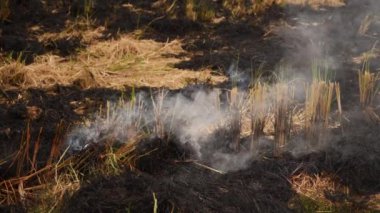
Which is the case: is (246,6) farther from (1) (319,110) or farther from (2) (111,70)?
(1) (319,110)

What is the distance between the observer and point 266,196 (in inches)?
129

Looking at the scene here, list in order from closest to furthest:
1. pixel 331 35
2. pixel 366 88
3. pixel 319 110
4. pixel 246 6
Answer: pixel 319 110
pixel 366 88
pixel 331 35
pixel 246 6

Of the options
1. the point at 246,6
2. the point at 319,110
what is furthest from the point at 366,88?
the point at 246,6

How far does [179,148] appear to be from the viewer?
12.1 feet

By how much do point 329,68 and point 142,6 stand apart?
2.89 m

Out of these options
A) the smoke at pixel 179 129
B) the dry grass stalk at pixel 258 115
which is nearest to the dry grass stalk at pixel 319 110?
the dry grass stalk at pixel 258 115

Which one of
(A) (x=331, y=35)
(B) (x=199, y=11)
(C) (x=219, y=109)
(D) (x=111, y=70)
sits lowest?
(C) (x=219, y=109)

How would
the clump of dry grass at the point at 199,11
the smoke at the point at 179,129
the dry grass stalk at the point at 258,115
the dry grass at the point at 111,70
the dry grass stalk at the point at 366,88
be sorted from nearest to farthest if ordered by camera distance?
the smoke at the point at 179,129, the dry grass stalk at the point at 258,115, the dry grass stalk at the point at 366,88, the dry grass at the point at 111,70, the clump of dry grass at the point at 199,11

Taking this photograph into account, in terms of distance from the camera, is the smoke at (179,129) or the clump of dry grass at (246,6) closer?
the smoke at (179,129)

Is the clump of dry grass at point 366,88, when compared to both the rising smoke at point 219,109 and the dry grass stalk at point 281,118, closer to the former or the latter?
the rising smoke at point 219,109

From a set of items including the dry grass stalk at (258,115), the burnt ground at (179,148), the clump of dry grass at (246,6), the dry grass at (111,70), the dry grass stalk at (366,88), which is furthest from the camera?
the clump of dry grass at (246,6)

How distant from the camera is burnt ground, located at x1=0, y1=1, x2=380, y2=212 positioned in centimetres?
305

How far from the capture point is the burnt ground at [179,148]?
10.0ft

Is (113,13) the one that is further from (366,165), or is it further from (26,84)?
(366,165)
